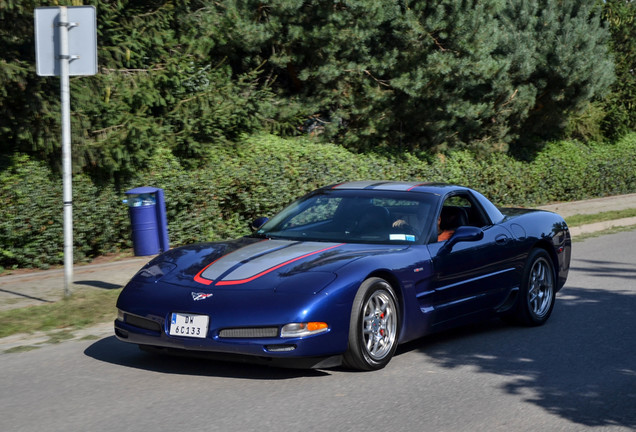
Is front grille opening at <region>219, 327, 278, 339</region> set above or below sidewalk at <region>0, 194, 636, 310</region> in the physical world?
above

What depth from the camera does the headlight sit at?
559 cm

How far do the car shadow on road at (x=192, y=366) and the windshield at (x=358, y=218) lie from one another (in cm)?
132

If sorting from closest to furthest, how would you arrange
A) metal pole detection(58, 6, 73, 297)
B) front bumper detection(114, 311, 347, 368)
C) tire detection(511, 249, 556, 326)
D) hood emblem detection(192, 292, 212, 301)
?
front bumper detection(114, 311, 347, 368), hood emblem detection(192, 292, 212, 301), tire detection(511, 249, 556, 326), metal pole detection(58, 6, 73, 297)

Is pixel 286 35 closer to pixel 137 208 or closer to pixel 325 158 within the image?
pixel 325 158

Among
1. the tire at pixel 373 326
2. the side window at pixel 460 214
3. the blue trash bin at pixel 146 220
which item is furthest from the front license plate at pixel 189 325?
the blue trash bin at pixel 146 220

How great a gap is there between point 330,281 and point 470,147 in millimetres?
16752

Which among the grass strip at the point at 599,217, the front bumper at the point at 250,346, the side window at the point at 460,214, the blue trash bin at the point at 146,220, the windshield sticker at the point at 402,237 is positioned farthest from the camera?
the grass strip at the point at 599,217

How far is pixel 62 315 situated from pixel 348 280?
10.9ft

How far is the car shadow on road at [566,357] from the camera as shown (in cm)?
542

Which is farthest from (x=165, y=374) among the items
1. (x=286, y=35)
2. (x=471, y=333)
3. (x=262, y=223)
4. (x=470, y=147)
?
(x=470, y=147)

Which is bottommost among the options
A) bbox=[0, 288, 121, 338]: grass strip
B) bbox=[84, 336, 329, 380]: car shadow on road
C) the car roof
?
bbox=[0, 288, 121, 338]: grass strip

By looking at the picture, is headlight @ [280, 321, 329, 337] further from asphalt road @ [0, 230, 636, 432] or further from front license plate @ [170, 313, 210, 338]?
front license plate @ [170, 313, 210, 338]

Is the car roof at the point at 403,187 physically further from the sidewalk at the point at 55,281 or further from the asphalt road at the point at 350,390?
the sidewalk at the point at 55,281

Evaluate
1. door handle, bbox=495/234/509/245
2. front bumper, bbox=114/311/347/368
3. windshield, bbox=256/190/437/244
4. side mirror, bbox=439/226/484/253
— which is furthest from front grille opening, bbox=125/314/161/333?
door handle, bbox=495/234/509/245
